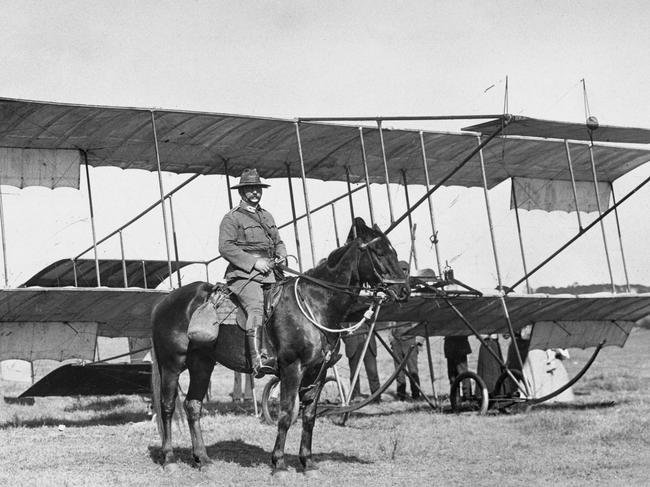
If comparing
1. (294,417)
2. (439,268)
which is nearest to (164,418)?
(294,417)

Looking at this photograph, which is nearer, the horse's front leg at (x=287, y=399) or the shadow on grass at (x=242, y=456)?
the horse's front leg at (x=287, y=399)

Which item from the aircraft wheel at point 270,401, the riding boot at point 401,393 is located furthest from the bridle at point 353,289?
the riding boot at point 401,393

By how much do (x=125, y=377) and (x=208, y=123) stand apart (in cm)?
532

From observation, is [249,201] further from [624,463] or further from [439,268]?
[439,268]

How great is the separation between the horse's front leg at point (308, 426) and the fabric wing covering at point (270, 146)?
643cm

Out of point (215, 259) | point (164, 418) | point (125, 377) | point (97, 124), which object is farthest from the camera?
point (215, 259)

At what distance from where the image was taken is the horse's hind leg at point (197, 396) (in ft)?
40.2

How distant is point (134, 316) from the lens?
1783cm

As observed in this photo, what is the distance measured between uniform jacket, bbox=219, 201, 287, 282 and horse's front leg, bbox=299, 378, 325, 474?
4.67 feet

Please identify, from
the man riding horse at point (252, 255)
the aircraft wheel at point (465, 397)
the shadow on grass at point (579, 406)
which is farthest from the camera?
the shadow on grass at point (579, 406)

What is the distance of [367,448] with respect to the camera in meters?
14.0

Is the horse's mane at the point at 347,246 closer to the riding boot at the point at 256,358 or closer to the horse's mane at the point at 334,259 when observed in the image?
the horse's mane at the point at 334,259

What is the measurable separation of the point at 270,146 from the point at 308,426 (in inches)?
310

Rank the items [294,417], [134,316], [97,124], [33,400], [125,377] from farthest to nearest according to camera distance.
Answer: [33,400] < [125,377] < [134,316] < [97,124] < [294,417]
